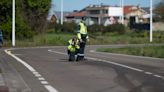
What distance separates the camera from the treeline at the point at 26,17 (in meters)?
54.4

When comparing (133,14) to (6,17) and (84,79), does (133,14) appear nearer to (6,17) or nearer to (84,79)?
(6,17)

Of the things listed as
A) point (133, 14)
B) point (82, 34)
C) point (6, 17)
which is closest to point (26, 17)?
point (6, 17)

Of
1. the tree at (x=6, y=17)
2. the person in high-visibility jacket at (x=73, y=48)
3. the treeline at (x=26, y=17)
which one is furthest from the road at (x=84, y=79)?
the treeline at (x=26, y=17)

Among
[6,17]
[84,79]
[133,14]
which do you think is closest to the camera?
[84,79]

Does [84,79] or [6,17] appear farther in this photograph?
[6,17]

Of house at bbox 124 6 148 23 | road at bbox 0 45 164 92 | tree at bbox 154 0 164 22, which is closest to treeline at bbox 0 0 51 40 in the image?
road at bbox 0 45 164 92

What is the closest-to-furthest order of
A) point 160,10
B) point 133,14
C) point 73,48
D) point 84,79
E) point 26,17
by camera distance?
point 84,79 < point 73,48 < point 26,17 < point 160,10 < point 133,14

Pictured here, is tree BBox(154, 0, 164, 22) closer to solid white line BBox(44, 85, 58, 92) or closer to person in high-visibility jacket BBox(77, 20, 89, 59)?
person in high-visibility jacket BBox(77, 20, 89, 59)

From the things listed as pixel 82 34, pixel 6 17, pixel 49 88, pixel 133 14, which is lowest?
pixel 49 88

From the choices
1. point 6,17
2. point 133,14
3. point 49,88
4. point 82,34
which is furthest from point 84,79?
point 133,14

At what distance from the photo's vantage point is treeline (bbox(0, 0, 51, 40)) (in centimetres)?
5438

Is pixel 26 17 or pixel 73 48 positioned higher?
pixel 26 17

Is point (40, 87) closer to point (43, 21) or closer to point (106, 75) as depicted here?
point (106, 75)

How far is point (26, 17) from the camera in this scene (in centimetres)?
Result: 6200
